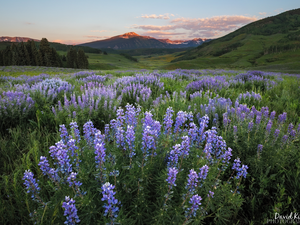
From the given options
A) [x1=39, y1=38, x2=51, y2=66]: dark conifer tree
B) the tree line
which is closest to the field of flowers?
[x1=39, y1=38, x2=51, y2=66]: dark conifer tree

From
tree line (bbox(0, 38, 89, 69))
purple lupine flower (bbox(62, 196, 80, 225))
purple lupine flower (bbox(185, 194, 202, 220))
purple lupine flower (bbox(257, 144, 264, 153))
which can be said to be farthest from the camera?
tree line (bbox(0, 38, 89, 69))

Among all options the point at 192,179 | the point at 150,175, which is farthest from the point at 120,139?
the point at 192,179

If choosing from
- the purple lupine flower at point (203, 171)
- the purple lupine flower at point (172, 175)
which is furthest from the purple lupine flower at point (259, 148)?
the purple lupine flower at point (172, 175)

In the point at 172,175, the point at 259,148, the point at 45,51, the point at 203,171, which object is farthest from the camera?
the point at 45,51

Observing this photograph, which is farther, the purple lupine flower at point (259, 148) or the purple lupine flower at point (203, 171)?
the purple lupine flower at point (259, 148)

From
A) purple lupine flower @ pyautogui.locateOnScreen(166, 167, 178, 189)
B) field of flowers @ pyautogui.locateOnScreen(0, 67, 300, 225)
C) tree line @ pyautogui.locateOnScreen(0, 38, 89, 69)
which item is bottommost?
field of flowers @ pyautogui.locateOnScreen(0, 67, 300, 225)

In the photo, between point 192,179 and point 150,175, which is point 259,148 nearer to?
point 192,179

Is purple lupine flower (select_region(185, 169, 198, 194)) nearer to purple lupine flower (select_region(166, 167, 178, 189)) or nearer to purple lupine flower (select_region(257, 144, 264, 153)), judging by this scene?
purple lupine flower (select_region(166, 167, 178, 189))

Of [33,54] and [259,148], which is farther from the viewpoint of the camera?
[33,54]

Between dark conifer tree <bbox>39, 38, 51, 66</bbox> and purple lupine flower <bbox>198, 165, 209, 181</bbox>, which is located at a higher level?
dark conifer tree <bbox>39, 38, 51, 66</bbox>

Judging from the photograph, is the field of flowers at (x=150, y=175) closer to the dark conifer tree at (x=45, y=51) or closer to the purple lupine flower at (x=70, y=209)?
the purple lupine flower at (x=70, y=209)

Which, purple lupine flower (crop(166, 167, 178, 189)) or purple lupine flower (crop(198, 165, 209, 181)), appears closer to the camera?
purple lupine flower (crop(166, 167, 178, 189))

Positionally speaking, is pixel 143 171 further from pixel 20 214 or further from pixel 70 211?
pixel 20 214

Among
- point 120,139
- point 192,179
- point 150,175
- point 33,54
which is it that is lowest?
point 150,175
